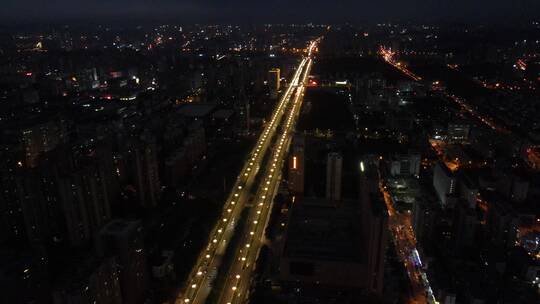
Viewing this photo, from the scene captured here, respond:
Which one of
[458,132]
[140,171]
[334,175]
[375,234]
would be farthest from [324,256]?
[458,132]

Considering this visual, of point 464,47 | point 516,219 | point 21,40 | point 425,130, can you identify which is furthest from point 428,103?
point 21,40

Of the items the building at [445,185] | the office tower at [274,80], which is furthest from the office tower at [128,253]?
the office tower at [274,80]

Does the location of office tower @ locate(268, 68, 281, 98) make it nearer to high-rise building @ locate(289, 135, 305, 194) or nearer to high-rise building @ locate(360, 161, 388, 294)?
high-rise building @ locate(289, 135, 305, 194)

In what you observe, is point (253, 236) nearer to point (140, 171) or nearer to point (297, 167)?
point (297, 167)

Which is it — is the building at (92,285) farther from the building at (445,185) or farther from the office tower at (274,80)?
the office tower at (274,80)

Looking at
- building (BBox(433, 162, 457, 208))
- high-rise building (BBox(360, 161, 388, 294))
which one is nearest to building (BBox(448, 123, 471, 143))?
building (BBox(433, 162, 457, 208))

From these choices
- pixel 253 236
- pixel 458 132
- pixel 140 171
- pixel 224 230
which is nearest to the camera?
pixel 253 236

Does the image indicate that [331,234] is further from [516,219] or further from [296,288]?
[516,219]
